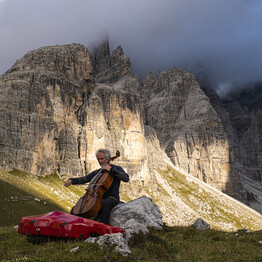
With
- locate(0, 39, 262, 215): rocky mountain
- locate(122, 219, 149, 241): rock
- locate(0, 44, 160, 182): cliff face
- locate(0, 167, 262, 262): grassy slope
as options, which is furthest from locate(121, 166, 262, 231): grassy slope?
locate(122, 219, 149, 241): rock

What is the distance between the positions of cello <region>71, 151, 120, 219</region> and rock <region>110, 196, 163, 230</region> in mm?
1335

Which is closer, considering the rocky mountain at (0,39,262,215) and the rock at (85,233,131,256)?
the rock at (85,233,131,256)

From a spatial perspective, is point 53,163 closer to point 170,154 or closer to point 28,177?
point 28,177

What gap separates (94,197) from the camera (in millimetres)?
8391

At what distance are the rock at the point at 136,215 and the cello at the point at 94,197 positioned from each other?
133 cm

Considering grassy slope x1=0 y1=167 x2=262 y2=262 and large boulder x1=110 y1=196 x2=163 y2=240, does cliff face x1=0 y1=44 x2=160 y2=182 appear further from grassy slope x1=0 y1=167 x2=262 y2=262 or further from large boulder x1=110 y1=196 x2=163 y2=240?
grassy slope x1=0 y1=167 x2=262 y2=262

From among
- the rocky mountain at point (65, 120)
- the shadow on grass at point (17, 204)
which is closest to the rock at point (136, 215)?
the shadow on grass at point (17, 204)

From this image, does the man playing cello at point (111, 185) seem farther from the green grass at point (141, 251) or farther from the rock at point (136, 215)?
the green grass at point (141, 251)

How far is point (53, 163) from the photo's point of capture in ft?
292

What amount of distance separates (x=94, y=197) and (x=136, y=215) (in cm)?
243

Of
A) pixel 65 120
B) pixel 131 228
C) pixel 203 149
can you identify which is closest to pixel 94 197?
pixel 131 228

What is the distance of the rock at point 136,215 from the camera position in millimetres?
9135

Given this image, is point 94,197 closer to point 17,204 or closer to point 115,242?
point 115,242

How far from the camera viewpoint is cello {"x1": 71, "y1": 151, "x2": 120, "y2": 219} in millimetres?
8203
